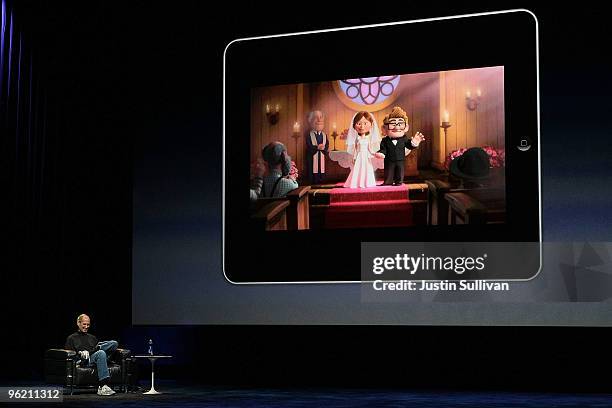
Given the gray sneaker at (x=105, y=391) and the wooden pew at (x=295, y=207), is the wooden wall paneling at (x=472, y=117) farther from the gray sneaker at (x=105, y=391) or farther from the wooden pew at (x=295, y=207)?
the gray sneaker at (x=105, y=391)

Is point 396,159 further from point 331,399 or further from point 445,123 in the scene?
point 331,399

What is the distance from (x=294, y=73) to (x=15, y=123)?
2.81 m

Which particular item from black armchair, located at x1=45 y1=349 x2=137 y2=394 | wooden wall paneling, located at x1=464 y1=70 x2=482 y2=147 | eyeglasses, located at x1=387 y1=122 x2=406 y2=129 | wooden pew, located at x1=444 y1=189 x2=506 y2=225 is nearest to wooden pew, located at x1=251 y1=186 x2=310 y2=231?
eyeglasses, located at x1=387 y1=122 x2=406 y2=129

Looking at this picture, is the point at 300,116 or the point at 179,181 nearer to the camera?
the point at 300,116

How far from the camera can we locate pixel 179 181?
27.1ft

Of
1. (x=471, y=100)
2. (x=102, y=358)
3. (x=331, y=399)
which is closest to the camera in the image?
(x=471, y=100)

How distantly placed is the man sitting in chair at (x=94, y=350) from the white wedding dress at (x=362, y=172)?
2393 mm

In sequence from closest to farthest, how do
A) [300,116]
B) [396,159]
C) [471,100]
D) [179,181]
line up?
[471,100], [396,159], [300,116], [179,181]

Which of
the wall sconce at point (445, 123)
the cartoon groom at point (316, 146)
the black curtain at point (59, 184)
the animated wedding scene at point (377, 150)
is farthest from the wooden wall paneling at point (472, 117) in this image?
the black curtain at point (59, 184)

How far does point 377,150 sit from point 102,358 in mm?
2745

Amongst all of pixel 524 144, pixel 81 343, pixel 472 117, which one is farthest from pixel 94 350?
pixel 524 144

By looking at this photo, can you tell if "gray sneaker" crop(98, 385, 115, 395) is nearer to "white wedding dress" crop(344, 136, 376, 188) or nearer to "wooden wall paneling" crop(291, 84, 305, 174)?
"wooden wall paneling" crop(291, 84, 305, 174)

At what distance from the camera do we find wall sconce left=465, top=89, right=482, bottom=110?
255 inches

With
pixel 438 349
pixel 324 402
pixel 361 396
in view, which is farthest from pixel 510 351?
pixel 324 402
